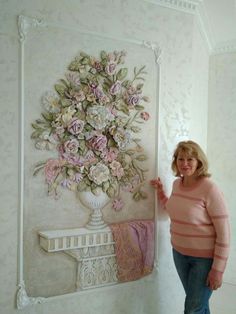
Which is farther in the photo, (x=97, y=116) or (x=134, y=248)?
(x=134, y=248)

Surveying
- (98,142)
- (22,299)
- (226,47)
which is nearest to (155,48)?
(98,142)

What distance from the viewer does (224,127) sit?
2.93 m

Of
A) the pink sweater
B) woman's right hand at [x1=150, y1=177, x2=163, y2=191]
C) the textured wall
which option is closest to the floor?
the textured wall

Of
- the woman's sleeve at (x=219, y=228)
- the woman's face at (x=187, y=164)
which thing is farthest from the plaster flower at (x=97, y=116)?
the woman's sleeve at (x=219, y=228)

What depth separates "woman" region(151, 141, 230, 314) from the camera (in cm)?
176

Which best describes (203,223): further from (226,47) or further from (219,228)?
(226,47)

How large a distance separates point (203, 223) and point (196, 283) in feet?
1.17

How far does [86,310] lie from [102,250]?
37cm

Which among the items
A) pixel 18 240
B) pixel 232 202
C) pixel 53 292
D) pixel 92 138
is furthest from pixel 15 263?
pixel 232 202

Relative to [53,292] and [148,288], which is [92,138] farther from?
[148,288]

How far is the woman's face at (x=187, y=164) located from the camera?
1857 millimetres

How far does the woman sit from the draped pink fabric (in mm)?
238

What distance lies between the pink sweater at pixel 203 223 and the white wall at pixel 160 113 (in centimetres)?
36

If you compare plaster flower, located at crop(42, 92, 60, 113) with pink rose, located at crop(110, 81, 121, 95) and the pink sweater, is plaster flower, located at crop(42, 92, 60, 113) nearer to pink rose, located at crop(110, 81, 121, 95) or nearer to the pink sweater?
pink rose, located at crop(110, 81, 121, 95)
